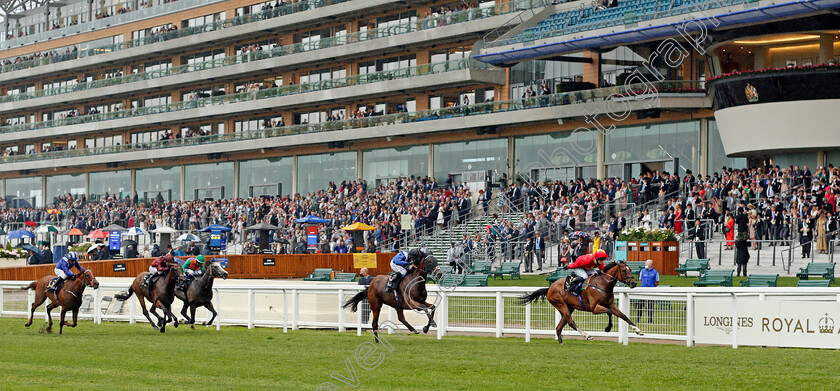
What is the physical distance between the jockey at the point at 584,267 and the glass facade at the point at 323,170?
4313cm

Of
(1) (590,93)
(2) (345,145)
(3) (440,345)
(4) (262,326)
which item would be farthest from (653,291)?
(2) (345,145)

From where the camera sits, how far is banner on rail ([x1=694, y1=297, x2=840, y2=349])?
15719 millimetres

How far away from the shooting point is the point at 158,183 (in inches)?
2859

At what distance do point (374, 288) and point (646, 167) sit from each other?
29.7 metres

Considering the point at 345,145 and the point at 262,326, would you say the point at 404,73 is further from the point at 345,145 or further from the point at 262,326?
the point at 262,326

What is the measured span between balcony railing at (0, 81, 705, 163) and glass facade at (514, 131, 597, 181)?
2139mm

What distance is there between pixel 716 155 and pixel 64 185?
171ft

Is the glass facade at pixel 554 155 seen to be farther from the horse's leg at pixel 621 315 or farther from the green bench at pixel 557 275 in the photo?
the horse's leg at pixel 621 315

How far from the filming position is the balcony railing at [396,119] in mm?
43188

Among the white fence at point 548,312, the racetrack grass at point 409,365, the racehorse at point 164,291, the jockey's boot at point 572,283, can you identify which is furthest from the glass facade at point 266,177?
the jockey's boot at point 572,283

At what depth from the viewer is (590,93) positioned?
4441 centimetres

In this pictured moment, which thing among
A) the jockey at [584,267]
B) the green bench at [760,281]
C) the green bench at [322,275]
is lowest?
the green bench at [322,275]

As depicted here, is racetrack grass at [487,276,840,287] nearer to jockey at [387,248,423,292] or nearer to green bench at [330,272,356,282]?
green bench at [330,272,356,282]

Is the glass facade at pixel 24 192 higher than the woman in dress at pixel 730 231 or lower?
higher
